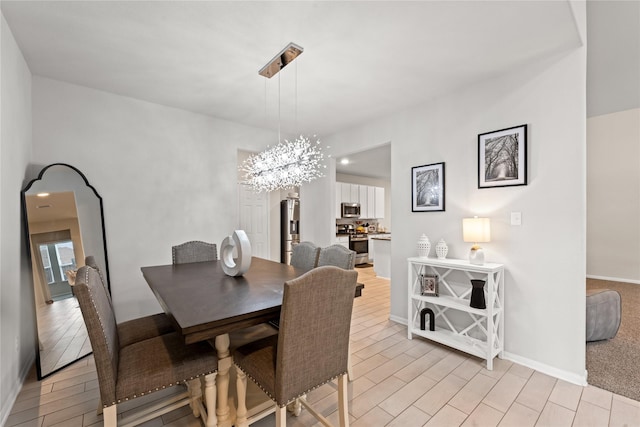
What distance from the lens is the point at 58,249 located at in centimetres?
259

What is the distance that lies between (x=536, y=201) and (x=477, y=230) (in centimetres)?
51

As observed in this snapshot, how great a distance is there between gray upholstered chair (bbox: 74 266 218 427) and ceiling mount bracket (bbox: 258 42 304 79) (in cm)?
192

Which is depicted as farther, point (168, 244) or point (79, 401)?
point (168, 244)

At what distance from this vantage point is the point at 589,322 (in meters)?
2.62

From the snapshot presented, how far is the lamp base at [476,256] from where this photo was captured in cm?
257

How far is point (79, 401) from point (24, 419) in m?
0.26

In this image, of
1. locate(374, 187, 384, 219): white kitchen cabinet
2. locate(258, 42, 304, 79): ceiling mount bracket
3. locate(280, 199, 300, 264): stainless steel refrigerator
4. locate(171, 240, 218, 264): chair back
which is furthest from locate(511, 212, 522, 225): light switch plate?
locate(374, 187, 384, 219): white kitchen cabinet

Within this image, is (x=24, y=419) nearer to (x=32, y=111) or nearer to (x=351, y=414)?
(x=351, y=414)

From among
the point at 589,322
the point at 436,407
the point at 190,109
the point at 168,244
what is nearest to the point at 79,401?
the point at 168,244

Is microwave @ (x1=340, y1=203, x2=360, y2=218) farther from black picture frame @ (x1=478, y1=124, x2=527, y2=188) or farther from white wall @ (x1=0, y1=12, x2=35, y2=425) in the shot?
white wall @ (x1=0, y1=12, x2=35, y2=425)

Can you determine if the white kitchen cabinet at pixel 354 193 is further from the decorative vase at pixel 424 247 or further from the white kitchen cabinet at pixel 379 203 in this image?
the decorative vase at pixel 424 247

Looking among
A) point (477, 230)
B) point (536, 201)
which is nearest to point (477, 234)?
point (477, 230)

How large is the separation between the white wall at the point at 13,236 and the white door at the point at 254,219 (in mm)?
2796

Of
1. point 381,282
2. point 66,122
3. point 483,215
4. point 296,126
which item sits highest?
point 296,126
